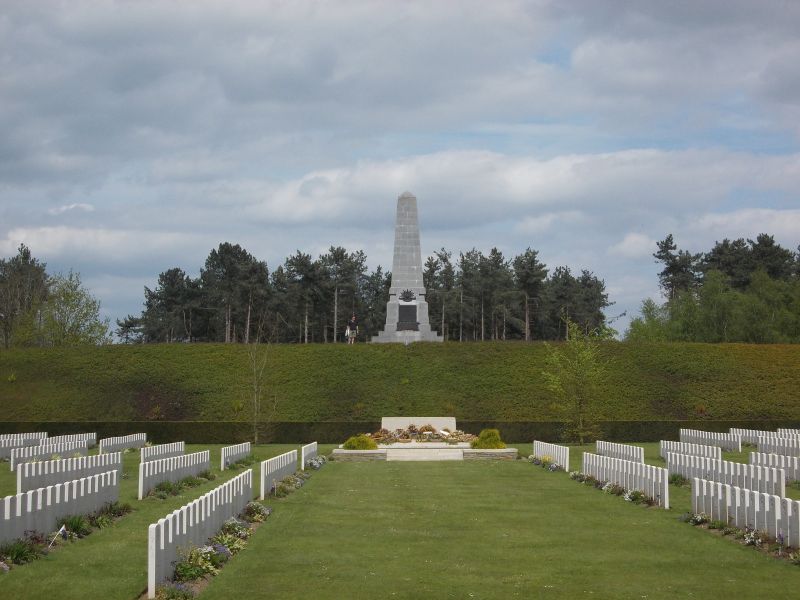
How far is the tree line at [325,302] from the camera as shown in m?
84.5

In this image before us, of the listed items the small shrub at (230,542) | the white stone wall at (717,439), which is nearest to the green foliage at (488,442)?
the white stone wall at (717,439)

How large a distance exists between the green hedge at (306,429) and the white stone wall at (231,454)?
389 inches

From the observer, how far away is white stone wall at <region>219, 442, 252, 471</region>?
28298 millimetres

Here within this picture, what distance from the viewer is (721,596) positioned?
10758mm

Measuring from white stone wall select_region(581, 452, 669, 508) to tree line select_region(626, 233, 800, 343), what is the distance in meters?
51.4

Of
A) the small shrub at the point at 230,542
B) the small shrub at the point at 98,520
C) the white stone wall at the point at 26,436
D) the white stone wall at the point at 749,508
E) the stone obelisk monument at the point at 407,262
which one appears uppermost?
the stone obelisk monument at the point at 407,262

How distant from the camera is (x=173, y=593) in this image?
34.1 ft

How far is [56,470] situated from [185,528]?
940 centimetres

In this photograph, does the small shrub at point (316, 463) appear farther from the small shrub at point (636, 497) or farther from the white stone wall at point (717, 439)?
the white stone wall at point (717, 439)

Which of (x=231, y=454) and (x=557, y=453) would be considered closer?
(x=231, y=454)

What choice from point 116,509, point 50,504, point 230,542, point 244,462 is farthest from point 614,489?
point 244,462

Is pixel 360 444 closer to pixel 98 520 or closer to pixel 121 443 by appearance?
pixel 121 443

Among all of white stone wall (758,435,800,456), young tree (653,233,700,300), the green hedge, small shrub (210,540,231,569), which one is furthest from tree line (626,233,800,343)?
small shrub (210,540,231,569)

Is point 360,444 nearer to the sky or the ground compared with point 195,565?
nearer to the ground
